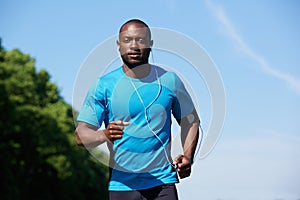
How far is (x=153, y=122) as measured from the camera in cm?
457

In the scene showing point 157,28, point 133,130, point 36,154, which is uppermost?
point 36,154

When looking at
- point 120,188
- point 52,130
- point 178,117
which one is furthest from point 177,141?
point 52,130

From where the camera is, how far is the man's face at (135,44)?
14.5 feet

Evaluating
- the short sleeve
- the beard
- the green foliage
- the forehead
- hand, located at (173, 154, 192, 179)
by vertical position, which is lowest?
hand, located at (173, 154, 192, 179)

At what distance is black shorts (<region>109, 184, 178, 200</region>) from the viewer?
4.68 metres

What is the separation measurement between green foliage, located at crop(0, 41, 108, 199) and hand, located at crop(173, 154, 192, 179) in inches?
1788

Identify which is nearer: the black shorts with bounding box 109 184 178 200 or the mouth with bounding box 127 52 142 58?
the mouth with bounding box 127 52 142 58

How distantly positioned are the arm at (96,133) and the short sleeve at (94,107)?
1.4 inches

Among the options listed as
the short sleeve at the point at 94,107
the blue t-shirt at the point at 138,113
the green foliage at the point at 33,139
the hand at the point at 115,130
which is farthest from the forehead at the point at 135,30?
the green foliage at the point at 33,139

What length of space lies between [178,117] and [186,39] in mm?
695

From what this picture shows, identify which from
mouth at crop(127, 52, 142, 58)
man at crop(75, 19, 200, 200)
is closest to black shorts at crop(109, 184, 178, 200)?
man at crop(75, 19, 200, 200)

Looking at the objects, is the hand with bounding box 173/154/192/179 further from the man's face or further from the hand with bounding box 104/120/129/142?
the man's face

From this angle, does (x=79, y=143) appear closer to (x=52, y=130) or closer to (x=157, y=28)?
(x=157, y=28)

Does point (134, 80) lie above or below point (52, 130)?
below
